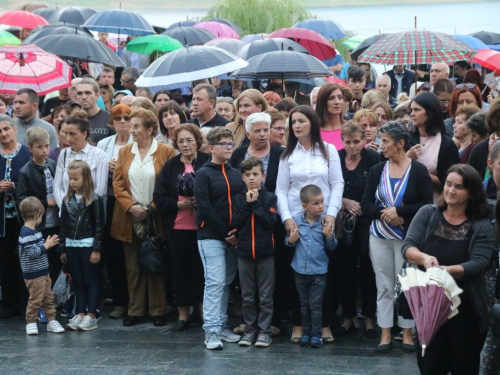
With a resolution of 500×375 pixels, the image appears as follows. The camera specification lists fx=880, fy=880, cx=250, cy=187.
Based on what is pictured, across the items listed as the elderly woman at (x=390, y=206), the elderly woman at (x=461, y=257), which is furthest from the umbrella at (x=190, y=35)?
the elderly woman at (x=461, y=257)

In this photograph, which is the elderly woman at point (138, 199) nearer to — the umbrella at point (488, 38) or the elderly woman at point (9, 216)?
the elderly woman at point (9, 216)

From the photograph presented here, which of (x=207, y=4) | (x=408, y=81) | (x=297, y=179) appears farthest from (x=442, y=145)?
(x=207, y=4)

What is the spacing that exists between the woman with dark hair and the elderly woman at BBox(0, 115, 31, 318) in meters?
4.15

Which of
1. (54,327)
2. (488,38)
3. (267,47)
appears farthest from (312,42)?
(54,327)

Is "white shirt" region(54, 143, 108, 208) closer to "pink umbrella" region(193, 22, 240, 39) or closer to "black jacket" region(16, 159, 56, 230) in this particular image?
"black jacket" region(16, 159, 56, 230)

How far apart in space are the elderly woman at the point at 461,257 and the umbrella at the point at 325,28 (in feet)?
43.3

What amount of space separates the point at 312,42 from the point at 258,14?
14894mm

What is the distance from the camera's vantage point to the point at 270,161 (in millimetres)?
8477

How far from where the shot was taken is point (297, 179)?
27.0 ft

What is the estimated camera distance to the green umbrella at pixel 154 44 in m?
15.6

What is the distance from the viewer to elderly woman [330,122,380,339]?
8258 millimetres

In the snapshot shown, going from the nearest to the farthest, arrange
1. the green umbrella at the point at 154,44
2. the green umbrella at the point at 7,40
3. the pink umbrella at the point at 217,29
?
the green umbrella at the point at 7,40
the green umbrella at the point at 154,44
the pink umbrella at the point at 217,29

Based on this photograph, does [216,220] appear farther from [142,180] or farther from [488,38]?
[488,38]

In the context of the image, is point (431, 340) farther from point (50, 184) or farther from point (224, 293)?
point (50, 184)
